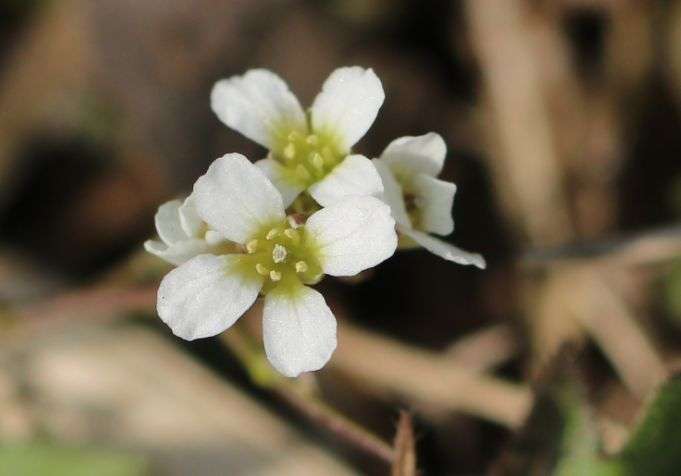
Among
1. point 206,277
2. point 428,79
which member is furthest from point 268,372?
point 428,79

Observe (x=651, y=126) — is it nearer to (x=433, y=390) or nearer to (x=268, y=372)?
(x=433, y=390)

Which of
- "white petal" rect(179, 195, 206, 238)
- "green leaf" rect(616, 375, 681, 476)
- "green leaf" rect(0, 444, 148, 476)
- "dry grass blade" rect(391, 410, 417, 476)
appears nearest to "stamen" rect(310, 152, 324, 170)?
"white petal" rect(179, 195, 206, 238)

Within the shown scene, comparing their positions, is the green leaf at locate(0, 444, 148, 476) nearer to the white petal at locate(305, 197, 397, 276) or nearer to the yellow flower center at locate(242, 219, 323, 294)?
the yellow flower center at locate(242, 219, 323, 294)

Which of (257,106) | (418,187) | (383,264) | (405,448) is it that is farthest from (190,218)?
(383,264)

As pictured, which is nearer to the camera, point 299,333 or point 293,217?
point 299,333

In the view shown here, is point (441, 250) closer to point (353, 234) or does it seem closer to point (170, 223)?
point (353, 234)
